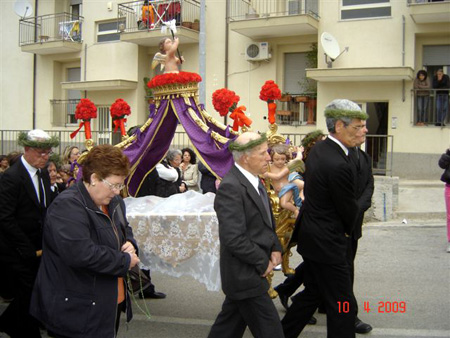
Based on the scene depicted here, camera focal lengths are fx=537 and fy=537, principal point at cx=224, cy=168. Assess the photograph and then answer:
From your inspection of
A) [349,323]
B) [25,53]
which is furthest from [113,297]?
[25,53]

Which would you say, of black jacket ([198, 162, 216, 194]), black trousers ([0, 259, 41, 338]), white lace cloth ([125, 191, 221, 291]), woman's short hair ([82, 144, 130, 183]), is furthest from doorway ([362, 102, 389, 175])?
woman's short hair ([82, 144, 130, 183])

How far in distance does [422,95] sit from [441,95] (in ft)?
1.61

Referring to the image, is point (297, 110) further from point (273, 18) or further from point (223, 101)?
point (223, 101)

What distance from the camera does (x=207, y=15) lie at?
1784cm

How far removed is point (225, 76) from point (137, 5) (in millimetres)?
4427

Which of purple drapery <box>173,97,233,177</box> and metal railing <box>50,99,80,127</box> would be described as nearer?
purple drapery <box>173,97,233,177</box>

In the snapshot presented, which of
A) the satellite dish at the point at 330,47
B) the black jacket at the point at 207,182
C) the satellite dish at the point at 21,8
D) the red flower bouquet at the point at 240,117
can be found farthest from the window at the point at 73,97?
the red flower bouquet at the point at 240,117

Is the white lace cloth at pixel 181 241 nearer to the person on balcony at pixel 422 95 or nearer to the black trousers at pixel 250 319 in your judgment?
the black trousers at pixel 250 319

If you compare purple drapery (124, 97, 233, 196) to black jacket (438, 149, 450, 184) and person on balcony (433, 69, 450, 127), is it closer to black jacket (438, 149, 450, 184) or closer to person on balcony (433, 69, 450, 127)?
black jacket (438, 149, 450, 184)

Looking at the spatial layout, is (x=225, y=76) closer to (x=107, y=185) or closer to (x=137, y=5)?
(x=137, y=5)

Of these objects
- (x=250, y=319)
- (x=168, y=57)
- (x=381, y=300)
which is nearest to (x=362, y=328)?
(x=381, y=300)

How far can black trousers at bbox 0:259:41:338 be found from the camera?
14.8 ft

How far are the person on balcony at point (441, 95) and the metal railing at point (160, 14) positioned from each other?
7996 mm

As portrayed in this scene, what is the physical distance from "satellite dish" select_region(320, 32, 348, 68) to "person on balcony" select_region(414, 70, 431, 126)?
2211 millimetres
